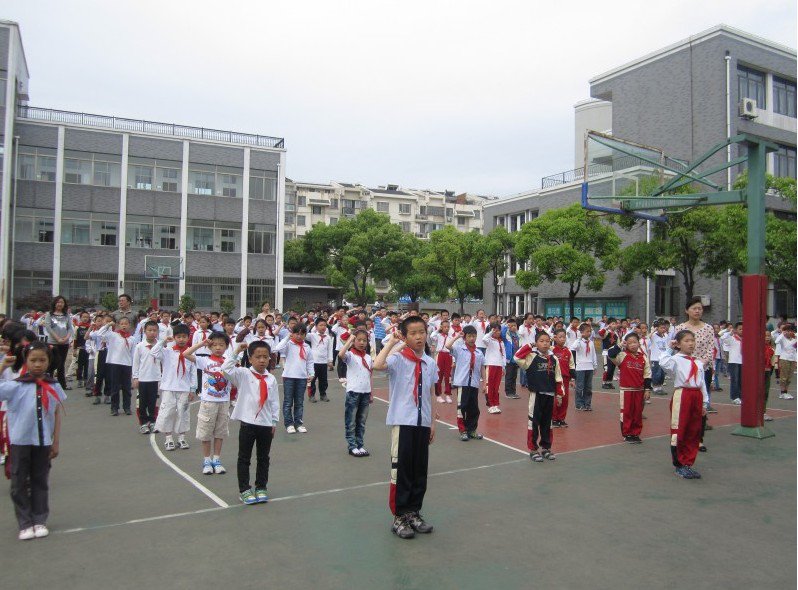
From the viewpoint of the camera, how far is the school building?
94.9 ft

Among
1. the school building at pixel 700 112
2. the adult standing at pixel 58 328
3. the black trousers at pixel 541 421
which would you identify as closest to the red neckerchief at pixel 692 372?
the black trousers at pixel 541 421

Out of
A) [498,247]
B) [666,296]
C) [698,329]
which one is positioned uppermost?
[498,247]

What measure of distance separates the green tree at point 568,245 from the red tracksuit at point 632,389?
1906 centimetres

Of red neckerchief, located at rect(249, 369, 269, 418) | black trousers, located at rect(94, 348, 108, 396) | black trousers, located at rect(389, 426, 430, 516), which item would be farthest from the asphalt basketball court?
black trousers, located at rect(94, 348, 108, 396)

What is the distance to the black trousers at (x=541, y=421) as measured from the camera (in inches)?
302

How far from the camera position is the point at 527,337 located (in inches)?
572

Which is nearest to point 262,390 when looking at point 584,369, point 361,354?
point 361,354

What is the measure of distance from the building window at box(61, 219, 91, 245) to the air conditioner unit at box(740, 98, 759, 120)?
34062 mm

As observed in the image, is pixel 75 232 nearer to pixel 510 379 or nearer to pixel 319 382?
pixel 319 382

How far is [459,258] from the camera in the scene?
36.4 metres

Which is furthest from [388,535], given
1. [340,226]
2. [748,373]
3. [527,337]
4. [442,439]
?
[340,226]

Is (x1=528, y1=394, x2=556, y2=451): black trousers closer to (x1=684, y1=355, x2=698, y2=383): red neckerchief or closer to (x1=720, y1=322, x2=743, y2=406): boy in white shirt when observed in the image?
(x1=684, y1=355, x2=698, y2=383): red neckerchief

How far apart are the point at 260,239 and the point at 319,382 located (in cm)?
2760

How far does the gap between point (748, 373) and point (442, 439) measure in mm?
4433
